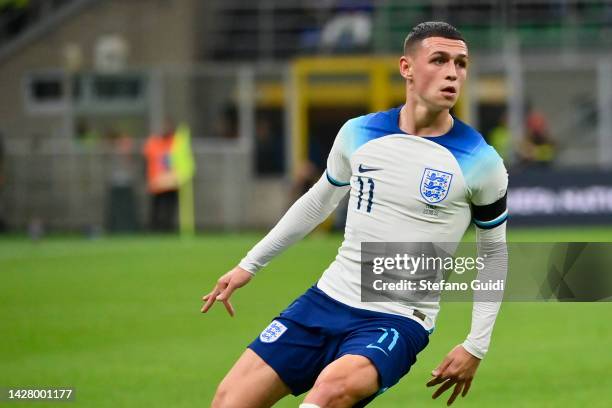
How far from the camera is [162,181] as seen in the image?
3112 centimetres

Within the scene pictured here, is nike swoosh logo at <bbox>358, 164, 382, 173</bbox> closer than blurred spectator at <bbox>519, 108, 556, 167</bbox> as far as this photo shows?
Yes

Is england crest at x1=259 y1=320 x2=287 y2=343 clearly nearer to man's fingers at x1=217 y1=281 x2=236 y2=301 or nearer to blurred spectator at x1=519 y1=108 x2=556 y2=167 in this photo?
man's fingers at x1=217 y1=281 x2=236 y2=301

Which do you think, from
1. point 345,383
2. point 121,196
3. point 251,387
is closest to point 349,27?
point 121,196

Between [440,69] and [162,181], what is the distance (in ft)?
82.5

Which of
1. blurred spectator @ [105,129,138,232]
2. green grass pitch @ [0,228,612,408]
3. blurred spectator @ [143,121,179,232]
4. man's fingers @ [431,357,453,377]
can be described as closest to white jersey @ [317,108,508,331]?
man's fingers @ [431,357,453,377]

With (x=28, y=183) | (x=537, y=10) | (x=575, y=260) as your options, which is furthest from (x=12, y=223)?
(x=575, y=260)

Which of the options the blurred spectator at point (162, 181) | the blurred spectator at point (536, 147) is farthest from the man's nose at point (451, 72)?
the blurred spectator at point (162, 181)

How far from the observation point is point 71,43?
37.4 metres

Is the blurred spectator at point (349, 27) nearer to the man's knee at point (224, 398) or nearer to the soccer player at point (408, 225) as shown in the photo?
the soccer player at point (408, 225)

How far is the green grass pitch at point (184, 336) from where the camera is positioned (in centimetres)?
1063

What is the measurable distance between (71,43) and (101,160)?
20.0 feet

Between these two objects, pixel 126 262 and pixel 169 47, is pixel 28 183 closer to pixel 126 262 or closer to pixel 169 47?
pixel 169 47

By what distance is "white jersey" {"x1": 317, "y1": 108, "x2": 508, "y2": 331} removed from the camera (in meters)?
6.27

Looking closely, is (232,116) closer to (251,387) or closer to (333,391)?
(251,387)
